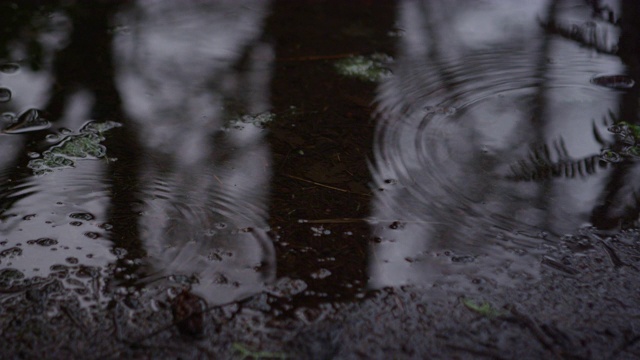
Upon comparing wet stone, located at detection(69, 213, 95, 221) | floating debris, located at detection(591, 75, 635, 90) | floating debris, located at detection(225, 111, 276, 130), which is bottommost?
wet stone, located at detection(69, 213, 95, 221)

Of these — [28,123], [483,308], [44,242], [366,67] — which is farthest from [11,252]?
[366,67]

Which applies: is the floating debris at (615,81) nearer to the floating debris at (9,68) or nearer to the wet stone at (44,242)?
the wet stone at (44,242)

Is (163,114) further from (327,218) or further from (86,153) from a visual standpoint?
(327,218)

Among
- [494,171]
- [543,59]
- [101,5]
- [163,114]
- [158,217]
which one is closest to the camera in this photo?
[158,217]

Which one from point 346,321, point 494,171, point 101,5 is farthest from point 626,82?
point 101,5

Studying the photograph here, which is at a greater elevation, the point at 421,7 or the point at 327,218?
the point at 421,7

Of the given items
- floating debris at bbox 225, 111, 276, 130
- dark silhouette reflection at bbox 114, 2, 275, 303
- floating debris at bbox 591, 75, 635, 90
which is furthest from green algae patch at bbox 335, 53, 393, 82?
floating debris at bbox 591, 75, 635, 90

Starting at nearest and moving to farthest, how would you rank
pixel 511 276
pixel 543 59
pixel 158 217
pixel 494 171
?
pixel 511 276 < pixel 158 217 < pixel 494 171 < pixel 543 59

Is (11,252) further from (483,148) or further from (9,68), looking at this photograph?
(483,148)

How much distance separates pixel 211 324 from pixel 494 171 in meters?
1.22

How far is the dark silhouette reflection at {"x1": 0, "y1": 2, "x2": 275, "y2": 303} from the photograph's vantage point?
1717mm

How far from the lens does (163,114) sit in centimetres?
246

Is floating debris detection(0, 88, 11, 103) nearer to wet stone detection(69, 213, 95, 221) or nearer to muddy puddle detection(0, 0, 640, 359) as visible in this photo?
Answer: muddy puddle detection(0, 0, 640, 359)

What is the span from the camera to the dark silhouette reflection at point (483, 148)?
179cm
